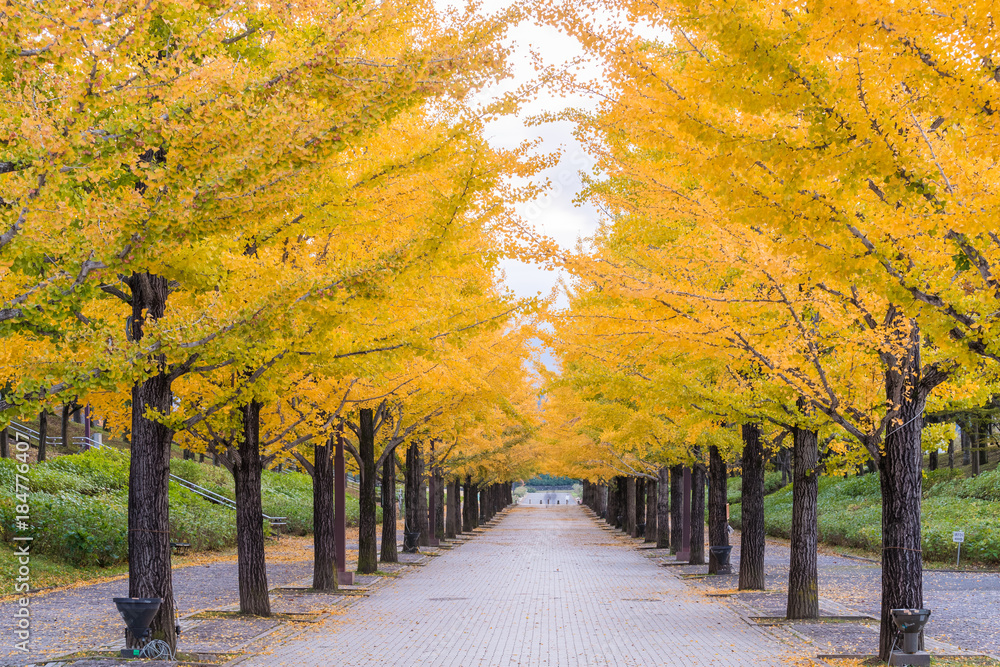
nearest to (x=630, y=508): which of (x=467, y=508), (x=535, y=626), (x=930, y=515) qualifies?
(x=467, y=508)

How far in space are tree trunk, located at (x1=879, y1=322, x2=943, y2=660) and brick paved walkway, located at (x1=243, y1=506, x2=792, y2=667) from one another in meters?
1.48

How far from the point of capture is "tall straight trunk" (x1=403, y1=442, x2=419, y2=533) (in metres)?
28.7

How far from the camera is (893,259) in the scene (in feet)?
20.6

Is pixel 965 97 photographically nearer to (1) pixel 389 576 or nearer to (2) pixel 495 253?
(2) pixel 495 253

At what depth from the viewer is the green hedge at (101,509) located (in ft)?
62.8

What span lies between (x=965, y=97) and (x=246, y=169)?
15.5 feet

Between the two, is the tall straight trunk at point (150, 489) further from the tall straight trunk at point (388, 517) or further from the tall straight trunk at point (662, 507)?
the tall straight trunk at point (662, 507)

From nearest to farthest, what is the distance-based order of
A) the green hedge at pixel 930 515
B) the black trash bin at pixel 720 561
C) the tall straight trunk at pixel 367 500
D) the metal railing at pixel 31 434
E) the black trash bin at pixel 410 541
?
1. the tall straight trunk at pixel 367 500
2. the black trash bin at pixel 720 561
3. the green hedge at pixel 930 515
4. the black trash bin at pixel 410 541
5. the metal railing at pixel 31 434

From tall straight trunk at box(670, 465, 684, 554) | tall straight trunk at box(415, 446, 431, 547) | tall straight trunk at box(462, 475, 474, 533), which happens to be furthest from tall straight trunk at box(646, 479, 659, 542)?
tall straight trunk at box(462, 475, 474, 533)

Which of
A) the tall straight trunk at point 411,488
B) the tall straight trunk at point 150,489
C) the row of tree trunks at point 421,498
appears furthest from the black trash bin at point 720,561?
the tall straight trunk at point 150,489

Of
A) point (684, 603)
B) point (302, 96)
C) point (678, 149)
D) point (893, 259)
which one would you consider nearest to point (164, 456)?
point (302, 96)

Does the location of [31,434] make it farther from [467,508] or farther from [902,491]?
[902,491]

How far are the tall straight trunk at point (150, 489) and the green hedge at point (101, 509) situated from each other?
1053 cm

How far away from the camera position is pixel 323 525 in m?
17.2
